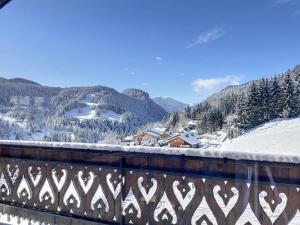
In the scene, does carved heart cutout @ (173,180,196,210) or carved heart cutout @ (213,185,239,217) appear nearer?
carved heart cutout @ (213,185,239,217)

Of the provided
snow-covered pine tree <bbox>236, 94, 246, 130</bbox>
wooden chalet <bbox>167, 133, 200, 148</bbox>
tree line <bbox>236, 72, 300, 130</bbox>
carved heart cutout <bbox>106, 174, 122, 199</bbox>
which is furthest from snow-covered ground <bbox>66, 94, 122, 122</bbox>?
carved heart cutout <bbox>106, 174, 122, 199</bbox>

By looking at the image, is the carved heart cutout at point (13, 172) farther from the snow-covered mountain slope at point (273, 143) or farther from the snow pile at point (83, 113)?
the snow pile at point (83, 113)

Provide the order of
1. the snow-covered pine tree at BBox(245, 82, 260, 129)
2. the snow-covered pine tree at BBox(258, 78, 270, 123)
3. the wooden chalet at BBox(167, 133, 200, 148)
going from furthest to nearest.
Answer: the snow-covered pine tree at BBox(258, 78, 270, 123) < the snow-covered pine tree at BBox(245, 82, 260, 129) < the wooden chalet at BBox(167, 133, 200, 148)

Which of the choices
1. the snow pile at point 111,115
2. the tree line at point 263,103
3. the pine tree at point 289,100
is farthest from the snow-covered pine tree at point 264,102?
the snow pile at point 111,115

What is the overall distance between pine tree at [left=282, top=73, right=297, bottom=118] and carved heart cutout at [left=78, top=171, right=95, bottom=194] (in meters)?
43.1

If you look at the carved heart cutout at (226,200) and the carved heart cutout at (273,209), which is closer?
the carved heart cutout at (273,209)

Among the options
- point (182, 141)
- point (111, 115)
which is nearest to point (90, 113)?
point (111, 115)

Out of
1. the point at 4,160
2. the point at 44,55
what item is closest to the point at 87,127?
the point at 44,55

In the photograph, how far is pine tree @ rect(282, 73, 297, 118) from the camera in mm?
41106

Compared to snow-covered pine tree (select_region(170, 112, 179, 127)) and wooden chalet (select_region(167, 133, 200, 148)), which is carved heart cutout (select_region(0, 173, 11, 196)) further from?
snow-covered pine tree (select_region(170, 112, 179, 127))

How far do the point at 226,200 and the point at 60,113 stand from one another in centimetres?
16171

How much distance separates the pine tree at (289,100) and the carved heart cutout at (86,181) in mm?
43062

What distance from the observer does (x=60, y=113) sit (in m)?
157

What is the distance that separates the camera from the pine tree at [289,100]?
41106 mm
